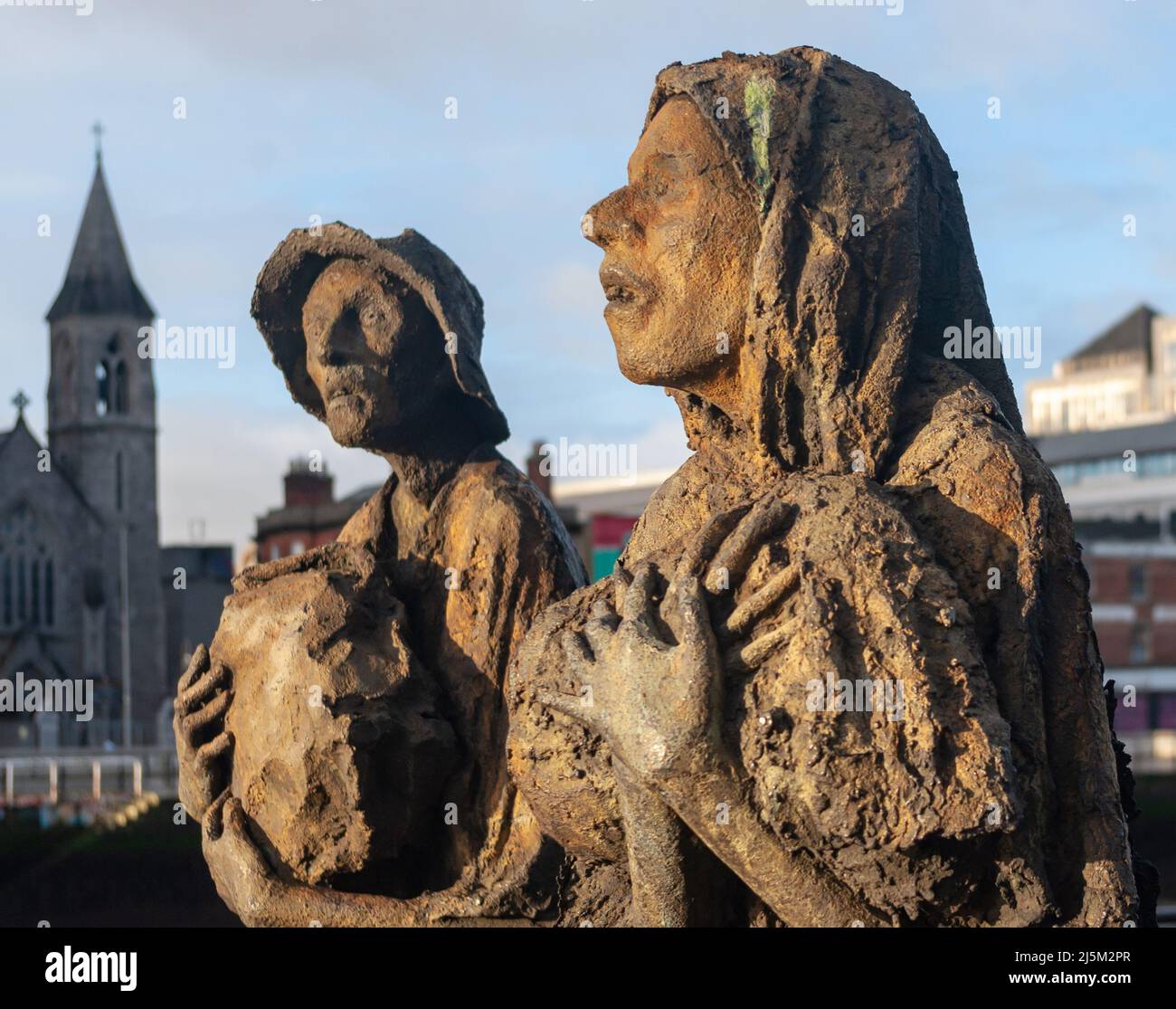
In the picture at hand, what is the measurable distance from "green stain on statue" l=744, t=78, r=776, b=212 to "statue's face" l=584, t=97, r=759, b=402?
0.07 metres

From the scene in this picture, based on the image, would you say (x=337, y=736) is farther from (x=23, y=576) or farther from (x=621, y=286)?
(x=23, y=576)

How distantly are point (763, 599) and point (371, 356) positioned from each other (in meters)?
2.57

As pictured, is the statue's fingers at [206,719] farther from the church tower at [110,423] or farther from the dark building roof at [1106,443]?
the church tower at [110,423]

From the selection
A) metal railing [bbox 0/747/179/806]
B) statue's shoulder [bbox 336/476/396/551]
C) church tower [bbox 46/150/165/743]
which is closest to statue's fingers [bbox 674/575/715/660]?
statue's shoulder [bbox 336/476/396/551]

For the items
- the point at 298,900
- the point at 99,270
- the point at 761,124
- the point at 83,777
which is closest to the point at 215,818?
the point at 298,900

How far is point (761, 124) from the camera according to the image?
4.11m

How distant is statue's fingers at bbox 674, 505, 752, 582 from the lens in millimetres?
3871

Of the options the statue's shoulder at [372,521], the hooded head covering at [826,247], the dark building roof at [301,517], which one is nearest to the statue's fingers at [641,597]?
the hooded head covering at [826,247]

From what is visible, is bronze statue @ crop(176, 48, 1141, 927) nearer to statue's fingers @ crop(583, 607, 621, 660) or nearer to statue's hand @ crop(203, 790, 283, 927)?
statue's fingers @ crop(583, 607, 621, 660)

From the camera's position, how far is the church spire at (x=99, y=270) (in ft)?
254

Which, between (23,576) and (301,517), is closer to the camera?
(301,517)

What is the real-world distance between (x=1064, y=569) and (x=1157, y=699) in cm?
5234
